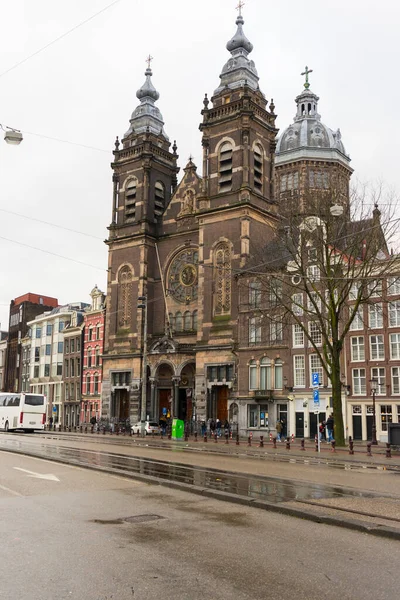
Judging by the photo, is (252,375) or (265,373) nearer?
(265,373)

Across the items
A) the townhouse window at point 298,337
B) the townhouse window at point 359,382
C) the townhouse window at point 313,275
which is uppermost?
the townhouse window at point 313,275

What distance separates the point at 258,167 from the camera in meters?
55.7

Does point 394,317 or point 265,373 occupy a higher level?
point 394,317

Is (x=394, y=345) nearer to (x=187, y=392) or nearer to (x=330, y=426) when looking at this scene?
(x=330, y=426)

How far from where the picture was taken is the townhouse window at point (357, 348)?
40.1 m

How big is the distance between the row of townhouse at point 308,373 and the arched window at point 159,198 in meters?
18.9

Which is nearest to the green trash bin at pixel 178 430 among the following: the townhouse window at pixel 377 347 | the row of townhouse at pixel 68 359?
the townhouse window at pixel 377 347

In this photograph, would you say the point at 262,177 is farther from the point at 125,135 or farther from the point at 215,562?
the point at 215,562

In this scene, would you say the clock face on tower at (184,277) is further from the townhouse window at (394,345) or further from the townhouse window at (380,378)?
the townhouse window at (394,345)

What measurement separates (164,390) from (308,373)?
58.0 feet

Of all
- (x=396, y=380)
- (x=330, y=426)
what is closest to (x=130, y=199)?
(x=396, y=380)

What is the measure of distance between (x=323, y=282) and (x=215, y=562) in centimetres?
2739

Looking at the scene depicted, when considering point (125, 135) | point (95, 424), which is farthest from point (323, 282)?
point (125, 135)

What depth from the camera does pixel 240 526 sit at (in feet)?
30.0
